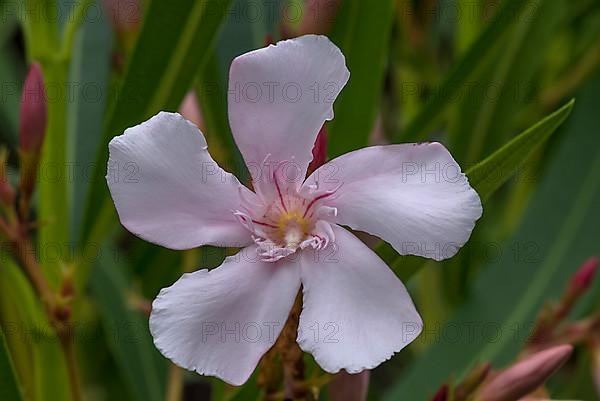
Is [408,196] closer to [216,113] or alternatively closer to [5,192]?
[5,192]

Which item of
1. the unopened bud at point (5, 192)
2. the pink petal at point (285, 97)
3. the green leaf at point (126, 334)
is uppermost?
the pink petal at point (285, 97)

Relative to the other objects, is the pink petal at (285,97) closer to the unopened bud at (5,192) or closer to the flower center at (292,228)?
the flower center at (292,228)

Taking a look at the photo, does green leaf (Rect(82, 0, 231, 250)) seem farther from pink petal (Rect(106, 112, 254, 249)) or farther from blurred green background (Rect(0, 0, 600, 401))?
pink petal (Rect(106, 112, 254, 249))

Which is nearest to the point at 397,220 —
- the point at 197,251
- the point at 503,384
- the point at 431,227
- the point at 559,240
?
the point at 431,227

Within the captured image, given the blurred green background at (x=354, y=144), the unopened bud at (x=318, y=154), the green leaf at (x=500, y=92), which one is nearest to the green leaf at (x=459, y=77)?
the blurred green background at (x=354, y=144)

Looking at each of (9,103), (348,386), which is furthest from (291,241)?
(9,103)

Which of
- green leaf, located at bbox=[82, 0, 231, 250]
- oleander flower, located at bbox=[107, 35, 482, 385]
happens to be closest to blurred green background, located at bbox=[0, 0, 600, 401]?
green leaf, located at bbox=[82, 0, 231, 250]
